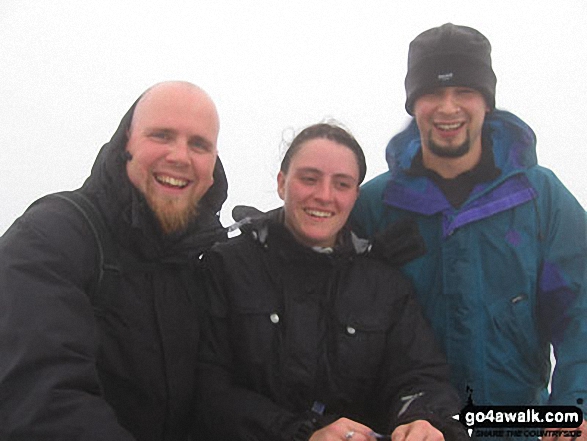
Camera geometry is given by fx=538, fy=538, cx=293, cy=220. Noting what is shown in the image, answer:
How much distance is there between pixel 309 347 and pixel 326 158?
0.93m

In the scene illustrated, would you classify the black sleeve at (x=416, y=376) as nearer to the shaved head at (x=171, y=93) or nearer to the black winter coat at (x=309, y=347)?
the black winter coat at (x=309, y=347)

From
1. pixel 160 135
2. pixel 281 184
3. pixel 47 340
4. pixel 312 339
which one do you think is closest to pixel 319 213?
pixel 281 184

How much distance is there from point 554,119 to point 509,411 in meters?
53.0

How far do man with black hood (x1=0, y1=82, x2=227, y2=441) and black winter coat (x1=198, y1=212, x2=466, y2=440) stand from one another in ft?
0.42

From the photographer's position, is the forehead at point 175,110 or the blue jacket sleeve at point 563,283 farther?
the blue jacket sleeve at point 563,283

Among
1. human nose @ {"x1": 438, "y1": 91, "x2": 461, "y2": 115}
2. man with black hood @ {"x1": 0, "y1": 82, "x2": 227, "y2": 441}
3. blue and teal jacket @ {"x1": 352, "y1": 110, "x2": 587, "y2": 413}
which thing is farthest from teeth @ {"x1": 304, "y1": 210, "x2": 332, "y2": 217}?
human nose @ {"x1": 438, "y1": 91, "x2": 461, "y2": 115}

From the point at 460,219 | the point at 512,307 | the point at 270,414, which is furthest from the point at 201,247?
the point at 512,307

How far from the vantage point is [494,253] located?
108 inches

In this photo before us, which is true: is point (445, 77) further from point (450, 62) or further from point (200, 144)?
point (200, 144)

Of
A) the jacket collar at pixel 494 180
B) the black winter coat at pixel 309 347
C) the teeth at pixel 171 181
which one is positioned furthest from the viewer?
the jacket collar at pixel 494 180

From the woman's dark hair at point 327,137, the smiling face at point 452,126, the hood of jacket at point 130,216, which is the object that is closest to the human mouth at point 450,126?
the smiling face at point 452,126

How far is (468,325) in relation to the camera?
2695mm

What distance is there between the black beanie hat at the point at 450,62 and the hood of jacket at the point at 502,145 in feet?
0.42

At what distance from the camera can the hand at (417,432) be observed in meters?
1.98
